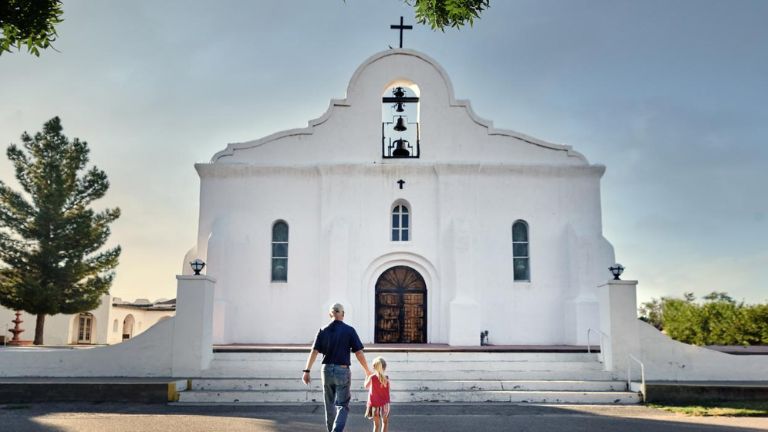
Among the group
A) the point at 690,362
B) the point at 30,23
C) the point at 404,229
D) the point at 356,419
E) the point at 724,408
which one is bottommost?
the point at 356,419

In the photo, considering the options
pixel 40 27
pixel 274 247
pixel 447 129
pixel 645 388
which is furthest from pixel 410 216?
pixel 40 27

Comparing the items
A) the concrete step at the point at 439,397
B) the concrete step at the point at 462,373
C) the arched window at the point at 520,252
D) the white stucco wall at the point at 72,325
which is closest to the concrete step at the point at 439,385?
the concrete step at the point at 439,397

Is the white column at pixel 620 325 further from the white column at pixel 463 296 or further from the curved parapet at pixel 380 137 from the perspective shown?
the curved parapet at pixel 380 137

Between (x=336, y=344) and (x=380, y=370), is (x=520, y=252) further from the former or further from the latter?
(x=336, y=344)

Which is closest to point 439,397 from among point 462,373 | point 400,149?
point 462,373

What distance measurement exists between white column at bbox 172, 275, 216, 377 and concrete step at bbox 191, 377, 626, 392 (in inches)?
33.9

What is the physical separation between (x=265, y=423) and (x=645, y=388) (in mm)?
7353

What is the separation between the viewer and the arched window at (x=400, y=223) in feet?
66.1

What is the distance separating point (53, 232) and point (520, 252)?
57.6 ft

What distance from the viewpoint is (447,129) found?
20562 millimetres

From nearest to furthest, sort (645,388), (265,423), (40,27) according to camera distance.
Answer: (40,27), (265,423), (645,388)

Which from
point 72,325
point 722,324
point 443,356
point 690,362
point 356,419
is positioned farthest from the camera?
point 72,325

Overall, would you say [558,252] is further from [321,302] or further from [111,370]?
[111,370]

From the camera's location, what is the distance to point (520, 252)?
2012 centimetres
